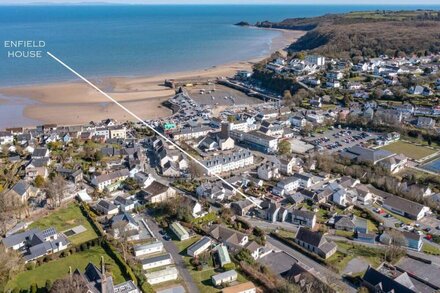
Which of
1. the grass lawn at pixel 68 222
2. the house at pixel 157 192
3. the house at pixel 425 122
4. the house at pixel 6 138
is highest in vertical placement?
the house at pixel 425 122

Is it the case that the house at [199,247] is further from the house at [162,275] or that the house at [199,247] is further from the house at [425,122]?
the house at [425,122]

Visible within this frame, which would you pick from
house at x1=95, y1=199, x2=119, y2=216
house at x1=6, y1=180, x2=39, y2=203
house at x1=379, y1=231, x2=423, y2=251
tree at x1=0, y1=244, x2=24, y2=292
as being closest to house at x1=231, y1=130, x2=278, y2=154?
house at x1=379, y1=231, x2=423, y2=251

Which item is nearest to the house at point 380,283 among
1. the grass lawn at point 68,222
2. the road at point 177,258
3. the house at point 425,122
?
the road at point 177,258

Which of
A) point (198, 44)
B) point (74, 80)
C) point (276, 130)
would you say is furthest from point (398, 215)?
point (198, 44)

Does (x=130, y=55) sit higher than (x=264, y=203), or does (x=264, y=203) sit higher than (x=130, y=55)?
(x=130, y=55)

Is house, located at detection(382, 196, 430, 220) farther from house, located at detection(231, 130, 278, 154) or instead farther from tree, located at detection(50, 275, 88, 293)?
tree, located at detection(50, 275, 88, 293)

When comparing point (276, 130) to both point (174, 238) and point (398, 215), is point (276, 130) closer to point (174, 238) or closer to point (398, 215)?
point (398, 215)
